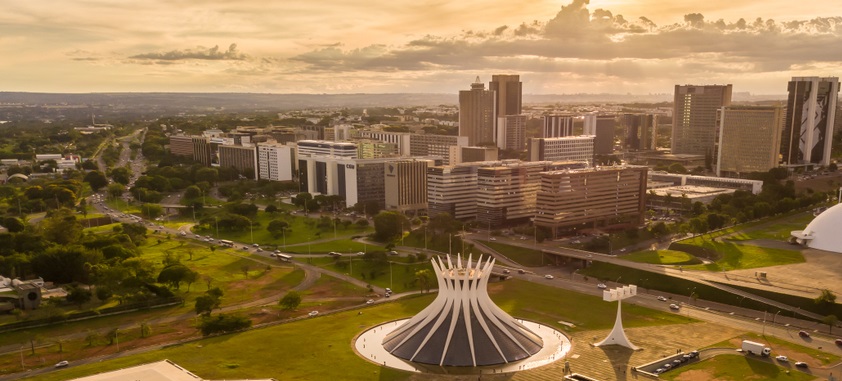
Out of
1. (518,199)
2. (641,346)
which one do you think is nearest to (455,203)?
(518,199)

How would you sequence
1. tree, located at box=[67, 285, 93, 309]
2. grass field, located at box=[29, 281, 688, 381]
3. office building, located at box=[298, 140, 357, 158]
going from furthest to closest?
office building, located at box=[298, 140, 357, 158], tree, located at box=[67, 285, 93, 309], grass field, located at box=[29, 281, 688, 381]

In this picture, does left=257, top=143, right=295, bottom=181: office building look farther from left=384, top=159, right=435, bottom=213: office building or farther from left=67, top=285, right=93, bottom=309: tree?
left=67, top=285, right=93, bottom=309: tree

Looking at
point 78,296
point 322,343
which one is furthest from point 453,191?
point 78,296

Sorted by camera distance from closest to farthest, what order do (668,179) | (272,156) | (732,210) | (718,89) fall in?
1. (732,210)
2. (668,179)
3. (272,156)
4. (718,89)

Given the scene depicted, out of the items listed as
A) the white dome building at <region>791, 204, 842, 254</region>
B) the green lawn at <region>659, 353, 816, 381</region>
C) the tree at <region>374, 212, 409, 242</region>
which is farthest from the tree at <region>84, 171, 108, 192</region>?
the white dome building at <region>791, 204, 842, 254</region>

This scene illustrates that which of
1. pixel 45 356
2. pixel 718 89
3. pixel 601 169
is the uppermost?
pixel 718 89

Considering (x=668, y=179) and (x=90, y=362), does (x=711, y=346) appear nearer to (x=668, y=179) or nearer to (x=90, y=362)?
(x=90, y=362)

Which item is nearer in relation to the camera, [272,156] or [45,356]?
[45,356]
